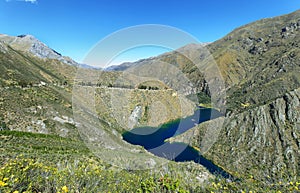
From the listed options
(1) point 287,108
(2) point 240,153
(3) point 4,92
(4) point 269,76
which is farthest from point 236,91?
(3) point 4,92

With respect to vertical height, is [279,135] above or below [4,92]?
below

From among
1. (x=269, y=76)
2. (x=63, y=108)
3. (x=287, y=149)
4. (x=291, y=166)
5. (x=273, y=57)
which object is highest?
(x=273, y=57)

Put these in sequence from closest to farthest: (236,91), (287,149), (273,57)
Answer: (287,149) → (236,91) → (273,57)

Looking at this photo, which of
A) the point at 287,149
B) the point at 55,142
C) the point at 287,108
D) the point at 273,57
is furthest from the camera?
the point at 273,57

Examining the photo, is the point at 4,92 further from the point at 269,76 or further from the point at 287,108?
the point at 269,76

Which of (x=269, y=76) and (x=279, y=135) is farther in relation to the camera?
(x=269, y=76)

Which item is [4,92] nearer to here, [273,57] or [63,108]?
[63,108]
